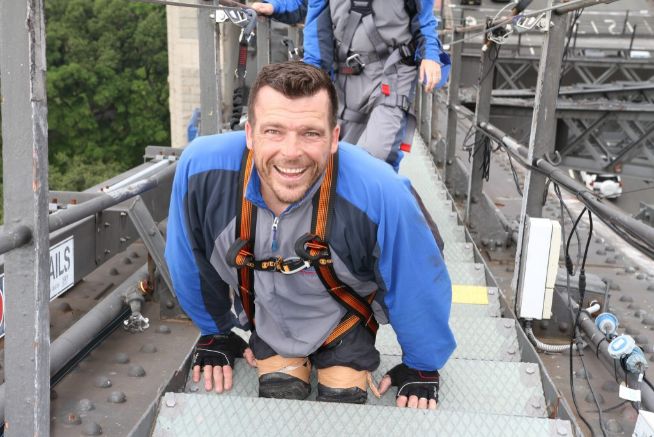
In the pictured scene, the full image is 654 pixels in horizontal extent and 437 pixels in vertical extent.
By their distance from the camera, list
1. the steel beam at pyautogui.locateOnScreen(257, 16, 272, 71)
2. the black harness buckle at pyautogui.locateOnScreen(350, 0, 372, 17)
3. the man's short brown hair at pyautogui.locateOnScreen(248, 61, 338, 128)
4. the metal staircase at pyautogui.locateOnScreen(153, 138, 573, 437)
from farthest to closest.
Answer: the steel beam at pyautogui.locateOnScreen(257, 16, 272, 71)
the black harness buckle at pyautogui.locateOnScreen(350, 0, 372, 17)
the metal staircase at pyautogui.locateOnScreen(153, 138, 573, 437)
the man's short brown hair at pyautogui.locateOnScreen(248, 61, 338, 128)

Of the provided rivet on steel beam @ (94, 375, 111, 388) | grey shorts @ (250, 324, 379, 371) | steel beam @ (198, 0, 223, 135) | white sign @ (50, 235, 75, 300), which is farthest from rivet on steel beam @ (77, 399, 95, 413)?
steel beam @ (198, 0, 223, 135)

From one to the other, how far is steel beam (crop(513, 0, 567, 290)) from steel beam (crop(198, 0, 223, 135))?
1754 millimetres

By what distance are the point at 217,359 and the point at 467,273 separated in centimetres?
225

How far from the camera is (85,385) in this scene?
3443 mm

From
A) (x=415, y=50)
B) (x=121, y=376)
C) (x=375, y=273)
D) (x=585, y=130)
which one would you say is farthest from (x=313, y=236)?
(x=585, y=130)

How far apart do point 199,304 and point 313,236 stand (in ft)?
2.38

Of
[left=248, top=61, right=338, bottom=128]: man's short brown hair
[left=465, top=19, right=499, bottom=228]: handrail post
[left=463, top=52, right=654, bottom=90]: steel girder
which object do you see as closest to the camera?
[left=248, top=61, right=338, bottom=128]: man's short brown hair

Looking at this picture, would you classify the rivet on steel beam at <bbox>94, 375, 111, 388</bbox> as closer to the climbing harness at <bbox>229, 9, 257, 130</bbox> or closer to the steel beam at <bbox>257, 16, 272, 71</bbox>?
the climbing harness at <bbox>229, 9, 257, 130</bbox>

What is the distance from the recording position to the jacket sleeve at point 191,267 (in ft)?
8.77

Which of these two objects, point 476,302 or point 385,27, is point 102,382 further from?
point 385,27

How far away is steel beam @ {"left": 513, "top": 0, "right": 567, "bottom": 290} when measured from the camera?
3.78 metres

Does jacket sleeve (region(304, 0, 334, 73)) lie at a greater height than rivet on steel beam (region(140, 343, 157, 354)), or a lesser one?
greater

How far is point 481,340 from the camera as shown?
→ 3.78 meters

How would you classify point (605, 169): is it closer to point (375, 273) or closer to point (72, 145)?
point (375, 273)
